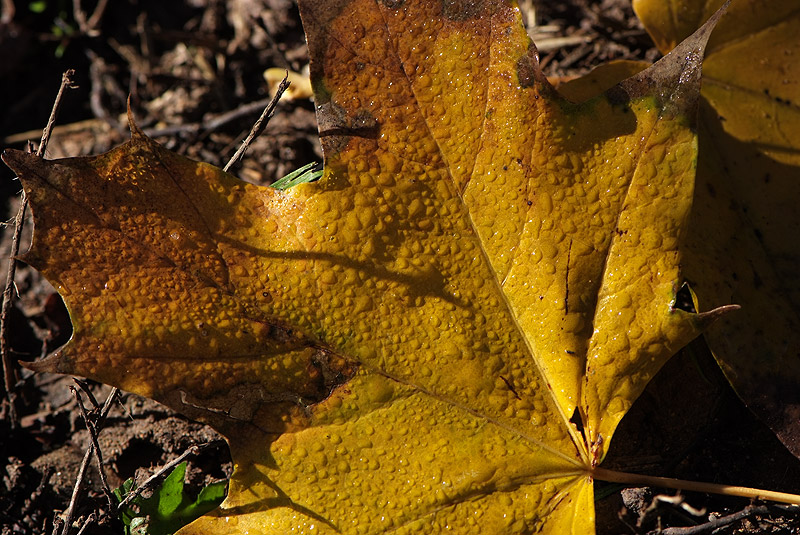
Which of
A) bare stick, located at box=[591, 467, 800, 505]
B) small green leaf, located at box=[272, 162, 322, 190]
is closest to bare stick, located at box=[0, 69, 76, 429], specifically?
small green leaf, located at box=[272, 162, 322, 190]

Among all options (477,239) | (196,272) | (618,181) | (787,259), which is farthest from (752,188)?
(196,272)

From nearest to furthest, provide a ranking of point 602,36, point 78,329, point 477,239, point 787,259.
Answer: point 78,329
point 477,239
point 787,259
point 602,36

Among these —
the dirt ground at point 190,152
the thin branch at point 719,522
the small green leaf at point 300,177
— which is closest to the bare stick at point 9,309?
the dirt ground at point 190,152

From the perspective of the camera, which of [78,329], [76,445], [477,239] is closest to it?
[78,329]

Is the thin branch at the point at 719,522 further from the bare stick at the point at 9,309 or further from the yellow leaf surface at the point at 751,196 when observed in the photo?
the bare stick at the point at 9,309

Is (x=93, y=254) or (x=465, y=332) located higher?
(x=93, y=254)

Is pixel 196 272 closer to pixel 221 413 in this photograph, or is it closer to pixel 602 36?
pixel 221 413

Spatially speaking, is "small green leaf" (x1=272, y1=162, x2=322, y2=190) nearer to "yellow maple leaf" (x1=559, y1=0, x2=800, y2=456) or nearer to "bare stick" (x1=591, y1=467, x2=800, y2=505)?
"yellow maple leaf" (x1=559, y1=0, x2=800, y2=456)
